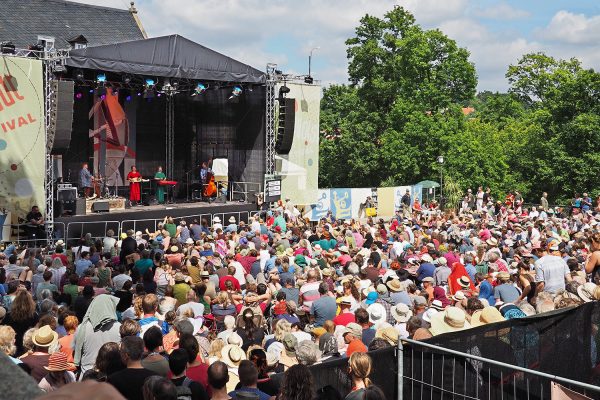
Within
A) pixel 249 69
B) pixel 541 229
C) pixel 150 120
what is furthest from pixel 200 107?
pixel 541 229

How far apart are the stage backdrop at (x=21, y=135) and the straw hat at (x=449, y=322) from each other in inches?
488

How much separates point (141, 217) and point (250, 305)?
11704 millimetres

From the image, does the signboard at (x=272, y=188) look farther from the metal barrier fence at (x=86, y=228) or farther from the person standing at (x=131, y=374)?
the person standing at (x=131, y=374)

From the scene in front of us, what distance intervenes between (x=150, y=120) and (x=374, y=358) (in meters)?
20.4

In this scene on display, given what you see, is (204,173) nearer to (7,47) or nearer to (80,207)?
(80,207)

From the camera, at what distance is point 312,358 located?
18.0 feet

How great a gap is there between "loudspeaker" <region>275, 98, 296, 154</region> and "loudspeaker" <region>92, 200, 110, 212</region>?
19.1 ft

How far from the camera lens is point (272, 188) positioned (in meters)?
22.5

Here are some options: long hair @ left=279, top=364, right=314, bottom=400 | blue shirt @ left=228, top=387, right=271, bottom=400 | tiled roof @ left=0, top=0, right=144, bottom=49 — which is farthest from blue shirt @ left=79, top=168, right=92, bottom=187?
long hair @ left=279, top=364, right=314, bottom=400

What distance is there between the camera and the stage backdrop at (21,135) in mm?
16109

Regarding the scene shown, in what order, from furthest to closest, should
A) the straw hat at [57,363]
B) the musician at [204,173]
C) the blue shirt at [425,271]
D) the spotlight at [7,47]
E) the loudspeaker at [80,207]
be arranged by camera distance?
1. the musician at [204,173]
2. the loudspeaker at [80,207]
3. the spotlight at [7,47]
4. the blue shirt at [425,271]
5. the straw hat at [57,363]

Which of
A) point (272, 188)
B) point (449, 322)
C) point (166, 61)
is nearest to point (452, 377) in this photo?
point (449, 322)

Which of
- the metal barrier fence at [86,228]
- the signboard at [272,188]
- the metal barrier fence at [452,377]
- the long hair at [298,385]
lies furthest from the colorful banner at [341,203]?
the long hair at [298,385]

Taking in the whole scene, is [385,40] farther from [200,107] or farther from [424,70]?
[200,107]
